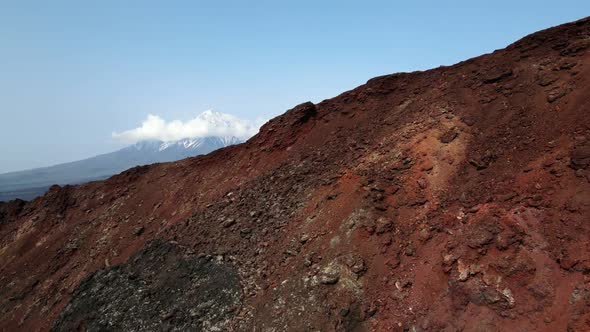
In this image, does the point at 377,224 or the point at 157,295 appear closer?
the point at 377,224

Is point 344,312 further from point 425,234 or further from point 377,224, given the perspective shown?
point 425,234

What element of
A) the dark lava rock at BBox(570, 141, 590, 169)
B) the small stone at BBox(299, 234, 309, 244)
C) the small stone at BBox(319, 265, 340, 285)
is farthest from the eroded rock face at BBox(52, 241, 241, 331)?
the dark lava rock at BBox(570, 141, 590, 169)

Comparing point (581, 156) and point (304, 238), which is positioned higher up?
point (581, 156)

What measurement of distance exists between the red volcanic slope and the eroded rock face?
72 mm

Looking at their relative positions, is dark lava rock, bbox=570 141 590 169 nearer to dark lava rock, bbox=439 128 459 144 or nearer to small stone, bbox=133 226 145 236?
dark lava rock, bbox=439 128 459 144

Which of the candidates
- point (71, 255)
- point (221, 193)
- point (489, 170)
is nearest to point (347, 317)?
point (489, 170)

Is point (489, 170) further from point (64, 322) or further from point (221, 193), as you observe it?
point (64, 322)

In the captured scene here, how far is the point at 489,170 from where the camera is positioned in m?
12.8

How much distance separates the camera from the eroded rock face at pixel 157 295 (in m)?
13.3

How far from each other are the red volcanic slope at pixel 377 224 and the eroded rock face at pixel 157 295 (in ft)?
0.24

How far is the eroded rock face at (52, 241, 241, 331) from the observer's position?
1334 cm

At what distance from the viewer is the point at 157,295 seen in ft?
48.7

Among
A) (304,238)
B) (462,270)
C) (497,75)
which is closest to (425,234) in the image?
(462,270)

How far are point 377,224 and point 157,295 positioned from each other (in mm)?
8654
